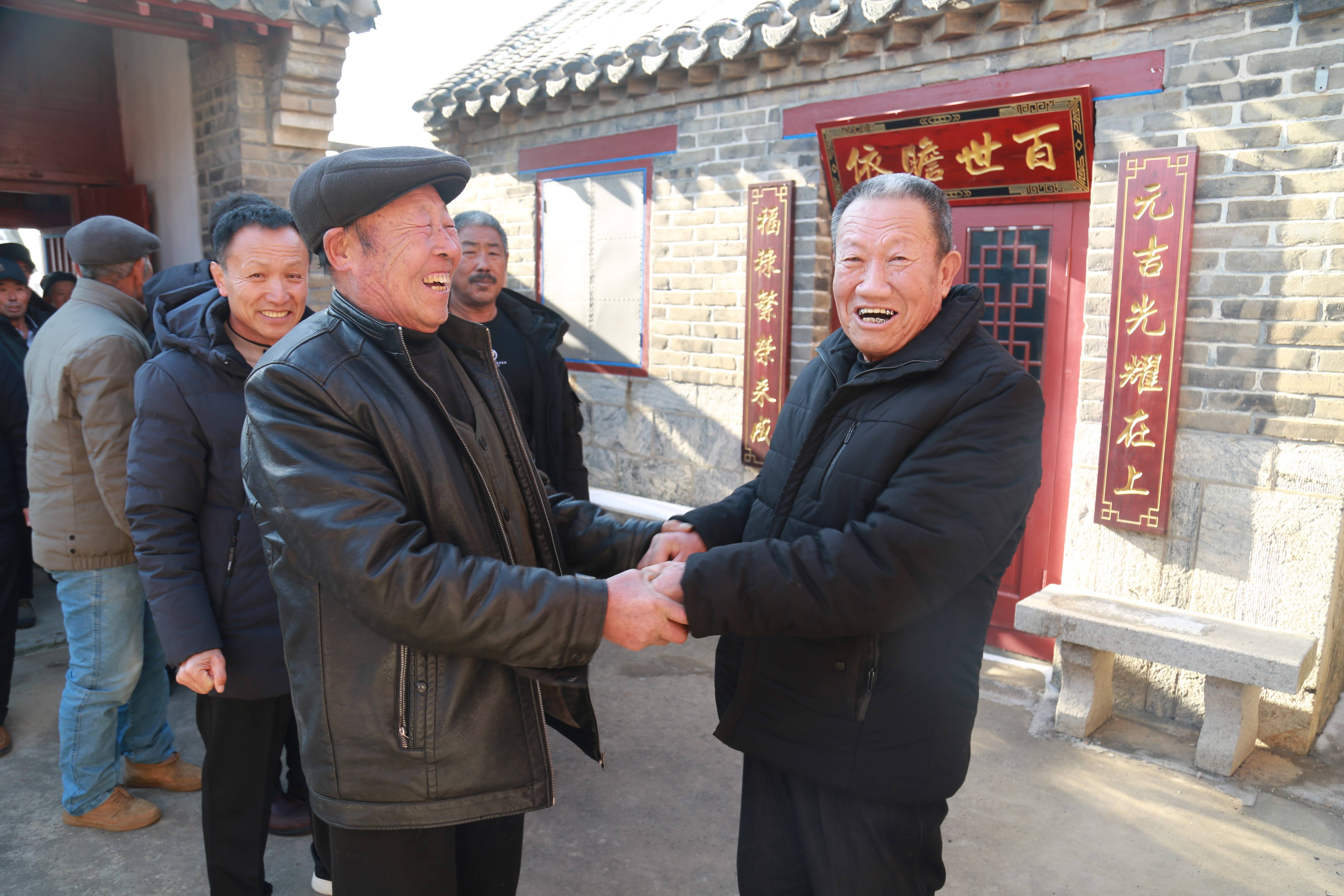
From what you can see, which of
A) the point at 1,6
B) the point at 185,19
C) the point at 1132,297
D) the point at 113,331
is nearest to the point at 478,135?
the point at 185,19

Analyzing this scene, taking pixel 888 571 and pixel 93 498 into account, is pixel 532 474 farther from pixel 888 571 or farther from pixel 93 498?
pixel 93 498

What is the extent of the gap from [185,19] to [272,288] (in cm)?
328

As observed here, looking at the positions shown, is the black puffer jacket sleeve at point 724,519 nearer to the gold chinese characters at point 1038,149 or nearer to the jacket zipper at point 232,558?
the jacket zipper at point 232,558

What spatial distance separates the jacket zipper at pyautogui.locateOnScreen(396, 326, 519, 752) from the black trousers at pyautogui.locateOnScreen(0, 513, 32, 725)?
10.5ft

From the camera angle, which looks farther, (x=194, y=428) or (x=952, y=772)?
(x=194, y=428)

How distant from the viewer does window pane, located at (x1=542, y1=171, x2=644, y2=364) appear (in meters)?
6.11

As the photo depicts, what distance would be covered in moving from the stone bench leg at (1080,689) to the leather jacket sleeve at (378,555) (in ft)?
9.99

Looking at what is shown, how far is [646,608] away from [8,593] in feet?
11.8

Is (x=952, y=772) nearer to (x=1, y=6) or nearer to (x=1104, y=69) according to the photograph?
(x=1104, y=69)

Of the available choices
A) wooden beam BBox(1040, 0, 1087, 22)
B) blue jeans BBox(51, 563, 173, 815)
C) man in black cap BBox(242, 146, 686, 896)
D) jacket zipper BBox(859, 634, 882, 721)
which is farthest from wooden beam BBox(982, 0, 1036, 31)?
blue jeans BBox(51, 563, 173, 815)

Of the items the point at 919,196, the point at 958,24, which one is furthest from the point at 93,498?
the point at 958,24

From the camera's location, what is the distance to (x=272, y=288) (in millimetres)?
2619

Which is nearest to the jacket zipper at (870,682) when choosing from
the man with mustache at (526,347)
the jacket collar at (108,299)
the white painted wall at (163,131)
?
the man with mustache at (526,347)

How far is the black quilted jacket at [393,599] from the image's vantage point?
5.07 ft
